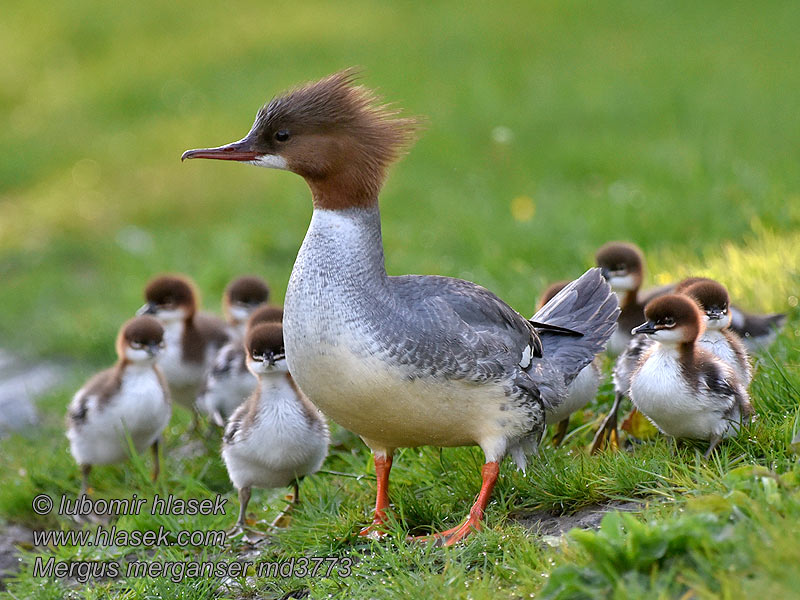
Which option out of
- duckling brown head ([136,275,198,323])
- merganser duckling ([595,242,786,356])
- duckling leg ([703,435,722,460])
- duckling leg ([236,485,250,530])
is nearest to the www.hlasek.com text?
duckling leg ([236,485,250,530])

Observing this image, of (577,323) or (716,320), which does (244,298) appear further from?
(716,320)

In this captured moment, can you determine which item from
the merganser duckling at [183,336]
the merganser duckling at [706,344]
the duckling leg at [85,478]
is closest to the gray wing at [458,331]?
the merganser duckling at [706,344]

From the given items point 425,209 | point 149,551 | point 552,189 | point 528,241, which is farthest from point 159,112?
point 149,551

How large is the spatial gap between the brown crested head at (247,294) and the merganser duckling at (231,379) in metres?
0.79

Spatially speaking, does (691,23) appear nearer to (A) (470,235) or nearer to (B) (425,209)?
(B) (425,209)

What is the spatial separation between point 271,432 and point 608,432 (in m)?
1.70

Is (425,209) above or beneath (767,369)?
beneath

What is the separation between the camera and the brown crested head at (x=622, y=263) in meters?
6.52

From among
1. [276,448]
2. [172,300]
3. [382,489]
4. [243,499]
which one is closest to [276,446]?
[276,448]

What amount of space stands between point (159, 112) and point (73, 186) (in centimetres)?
195

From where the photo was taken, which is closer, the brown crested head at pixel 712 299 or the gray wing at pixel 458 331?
the gray wing at pixel 458 331

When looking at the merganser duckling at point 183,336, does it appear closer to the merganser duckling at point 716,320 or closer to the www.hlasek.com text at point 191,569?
the www.hlasek.com text at point 191,569

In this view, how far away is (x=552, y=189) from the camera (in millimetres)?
10617

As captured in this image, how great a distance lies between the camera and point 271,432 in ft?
17.6
